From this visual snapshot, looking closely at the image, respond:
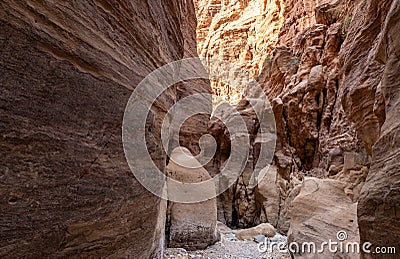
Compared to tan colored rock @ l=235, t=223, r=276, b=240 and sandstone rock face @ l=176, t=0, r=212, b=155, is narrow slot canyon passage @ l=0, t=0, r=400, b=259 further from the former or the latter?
sandstone rock face @ l=176, t=0, r=212, b=155

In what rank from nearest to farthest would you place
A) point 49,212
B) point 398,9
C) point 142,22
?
point 49,212 → point 398,9 → point 142,22

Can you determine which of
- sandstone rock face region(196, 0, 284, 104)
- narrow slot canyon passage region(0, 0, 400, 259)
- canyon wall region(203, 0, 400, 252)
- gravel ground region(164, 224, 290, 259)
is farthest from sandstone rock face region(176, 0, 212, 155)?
sandstone rock face region(196, 0, 284, 104)

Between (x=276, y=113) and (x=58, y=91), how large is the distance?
39.1 ft

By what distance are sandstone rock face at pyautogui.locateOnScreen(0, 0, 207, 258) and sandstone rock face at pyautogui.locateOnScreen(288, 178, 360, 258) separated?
3275 mm

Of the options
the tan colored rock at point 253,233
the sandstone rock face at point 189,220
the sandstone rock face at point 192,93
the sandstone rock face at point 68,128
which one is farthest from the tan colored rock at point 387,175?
the sandstone rock face at point 192,93

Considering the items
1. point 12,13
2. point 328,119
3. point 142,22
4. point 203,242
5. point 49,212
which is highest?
point 142,22

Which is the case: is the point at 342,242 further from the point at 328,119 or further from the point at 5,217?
the point at 328,119

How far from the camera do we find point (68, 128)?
1.82 m

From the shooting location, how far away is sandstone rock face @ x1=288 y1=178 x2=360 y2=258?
4.14 m

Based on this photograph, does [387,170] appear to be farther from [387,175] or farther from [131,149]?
[131,149]

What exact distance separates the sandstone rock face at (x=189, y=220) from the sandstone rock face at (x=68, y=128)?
105 inches

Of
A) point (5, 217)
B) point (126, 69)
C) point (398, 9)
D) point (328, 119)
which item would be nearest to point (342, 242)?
point (398, 9)

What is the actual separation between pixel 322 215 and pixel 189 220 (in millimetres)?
2852

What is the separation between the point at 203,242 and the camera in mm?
5578
